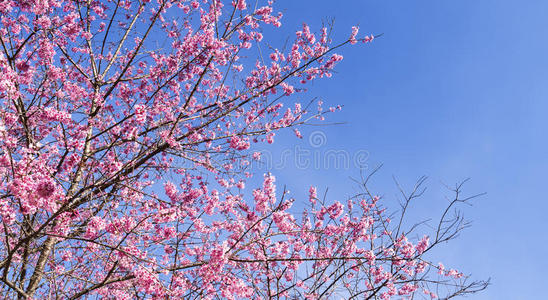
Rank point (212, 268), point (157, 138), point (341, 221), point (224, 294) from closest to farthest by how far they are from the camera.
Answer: point (212, 268) < point (224, 294) < point (157, 138) < point (341, 221)

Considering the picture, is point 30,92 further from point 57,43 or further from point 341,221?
point 341,221

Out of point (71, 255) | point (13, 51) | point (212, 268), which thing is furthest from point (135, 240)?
point (13, 51)

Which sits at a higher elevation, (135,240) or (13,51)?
(13,51)

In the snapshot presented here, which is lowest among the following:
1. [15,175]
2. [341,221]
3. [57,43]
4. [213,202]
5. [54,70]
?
[15,175]

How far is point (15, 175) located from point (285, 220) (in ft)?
11.2

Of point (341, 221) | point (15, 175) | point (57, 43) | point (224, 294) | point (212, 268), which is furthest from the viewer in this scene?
point (341, 221)

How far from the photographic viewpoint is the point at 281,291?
6457mm

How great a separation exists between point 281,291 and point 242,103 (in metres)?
3.38

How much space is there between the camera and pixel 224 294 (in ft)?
17.5

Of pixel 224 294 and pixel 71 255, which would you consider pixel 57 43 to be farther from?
pixel 224 294

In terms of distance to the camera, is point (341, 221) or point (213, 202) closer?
point (213, 202)

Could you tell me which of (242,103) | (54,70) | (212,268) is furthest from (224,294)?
(54,70)

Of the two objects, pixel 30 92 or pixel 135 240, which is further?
pixel 30 92

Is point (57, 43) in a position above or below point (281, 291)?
above
